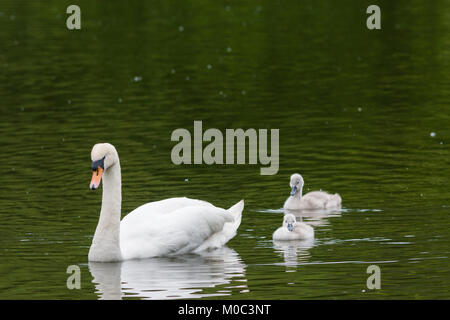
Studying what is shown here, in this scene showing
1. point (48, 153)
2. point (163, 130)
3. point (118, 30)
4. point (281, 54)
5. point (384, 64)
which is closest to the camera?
point (48, 153)

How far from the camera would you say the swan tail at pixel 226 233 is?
15640 mm

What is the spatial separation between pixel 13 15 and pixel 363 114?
2796 centimetres

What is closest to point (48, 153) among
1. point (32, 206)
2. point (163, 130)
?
point (163, 130)

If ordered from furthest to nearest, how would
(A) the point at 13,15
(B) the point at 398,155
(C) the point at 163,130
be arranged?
(A) the point at 13,15 → (C) the point at 163,130 → (B) the point at 398,155

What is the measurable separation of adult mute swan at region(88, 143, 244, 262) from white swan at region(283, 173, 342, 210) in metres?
2.22

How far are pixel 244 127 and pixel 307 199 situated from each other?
725 cm

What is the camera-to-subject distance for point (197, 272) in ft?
47.0

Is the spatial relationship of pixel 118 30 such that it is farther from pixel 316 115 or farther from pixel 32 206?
pixel 32 206

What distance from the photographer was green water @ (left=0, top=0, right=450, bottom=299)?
14.0 m

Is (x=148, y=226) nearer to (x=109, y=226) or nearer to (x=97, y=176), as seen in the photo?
(x=109, y=226)
